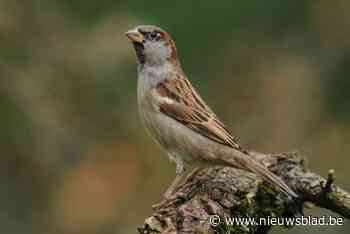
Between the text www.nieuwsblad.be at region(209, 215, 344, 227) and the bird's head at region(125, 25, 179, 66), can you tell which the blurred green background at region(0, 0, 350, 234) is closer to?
the bird's head at region(125, 25, 179, 66)

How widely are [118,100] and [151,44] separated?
1073 mm

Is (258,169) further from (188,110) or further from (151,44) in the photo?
(151,44)

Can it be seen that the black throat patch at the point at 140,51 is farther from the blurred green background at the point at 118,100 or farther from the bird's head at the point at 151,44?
the blurred green background at the point at 118,100

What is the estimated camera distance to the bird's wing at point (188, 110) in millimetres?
5031

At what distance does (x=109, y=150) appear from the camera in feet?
20.2

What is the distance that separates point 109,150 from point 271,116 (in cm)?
107

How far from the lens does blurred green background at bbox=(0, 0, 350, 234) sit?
5.98 metres

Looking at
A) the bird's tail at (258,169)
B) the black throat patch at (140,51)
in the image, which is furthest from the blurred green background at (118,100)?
the bird's tail at (258,169)

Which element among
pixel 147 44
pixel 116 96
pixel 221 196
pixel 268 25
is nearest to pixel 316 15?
pixel 268 25

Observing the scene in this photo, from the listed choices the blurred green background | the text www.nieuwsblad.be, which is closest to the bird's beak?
the blurred green background

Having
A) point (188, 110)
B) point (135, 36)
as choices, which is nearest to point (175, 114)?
point (188, 110)

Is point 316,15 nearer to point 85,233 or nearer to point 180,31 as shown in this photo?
point 180,31

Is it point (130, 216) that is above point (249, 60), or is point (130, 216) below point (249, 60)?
below

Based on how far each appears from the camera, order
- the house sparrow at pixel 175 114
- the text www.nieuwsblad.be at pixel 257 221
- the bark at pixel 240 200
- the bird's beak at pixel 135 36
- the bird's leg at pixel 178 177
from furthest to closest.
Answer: the bird's beak at pixel 135 36, the house sparrow at pixel 175 114, the bird's leg at pixel 178 177, the text www.nieuwsblad.be at pixel 257 221, the bark at pixel 240 200
